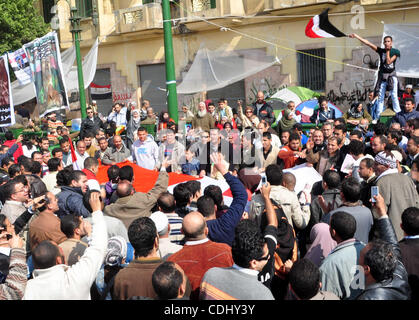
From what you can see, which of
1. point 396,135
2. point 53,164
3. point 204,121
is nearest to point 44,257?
point 53,164

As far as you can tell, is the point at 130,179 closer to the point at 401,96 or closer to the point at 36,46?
the point at 401,96

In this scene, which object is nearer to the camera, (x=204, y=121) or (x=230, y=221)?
(x=230, y=221)

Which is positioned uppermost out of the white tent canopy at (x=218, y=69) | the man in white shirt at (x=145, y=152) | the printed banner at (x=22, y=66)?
the printed banner at (x=22, y=66)

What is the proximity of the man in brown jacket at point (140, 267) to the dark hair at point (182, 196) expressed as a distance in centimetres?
134

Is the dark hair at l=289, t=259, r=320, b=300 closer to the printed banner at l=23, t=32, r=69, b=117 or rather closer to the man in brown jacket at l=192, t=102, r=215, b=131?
the man in brown jacket at l=192, t=102, r=215, b=131

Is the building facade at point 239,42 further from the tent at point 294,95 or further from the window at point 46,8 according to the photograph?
the tent at point 294,95

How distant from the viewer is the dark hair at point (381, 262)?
127 inches

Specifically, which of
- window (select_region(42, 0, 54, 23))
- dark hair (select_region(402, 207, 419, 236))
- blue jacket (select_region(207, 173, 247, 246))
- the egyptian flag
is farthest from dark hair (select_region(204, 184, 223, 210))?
window (select_region(42, 0, 54, 23))

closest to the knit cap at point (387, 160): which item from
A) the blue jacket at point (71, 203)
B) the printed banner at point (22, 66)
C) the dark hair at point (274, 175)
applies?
the dark hair at point (274, 175)

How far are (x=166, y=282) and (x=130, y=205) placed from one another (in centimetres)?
223

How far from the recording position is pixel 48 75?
11797 millimetres

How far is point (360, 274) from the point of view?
361cm

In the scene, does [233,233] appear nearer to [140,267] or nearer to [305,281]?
[140,267]

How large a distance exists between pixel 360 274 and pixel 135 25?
58.6 feet
